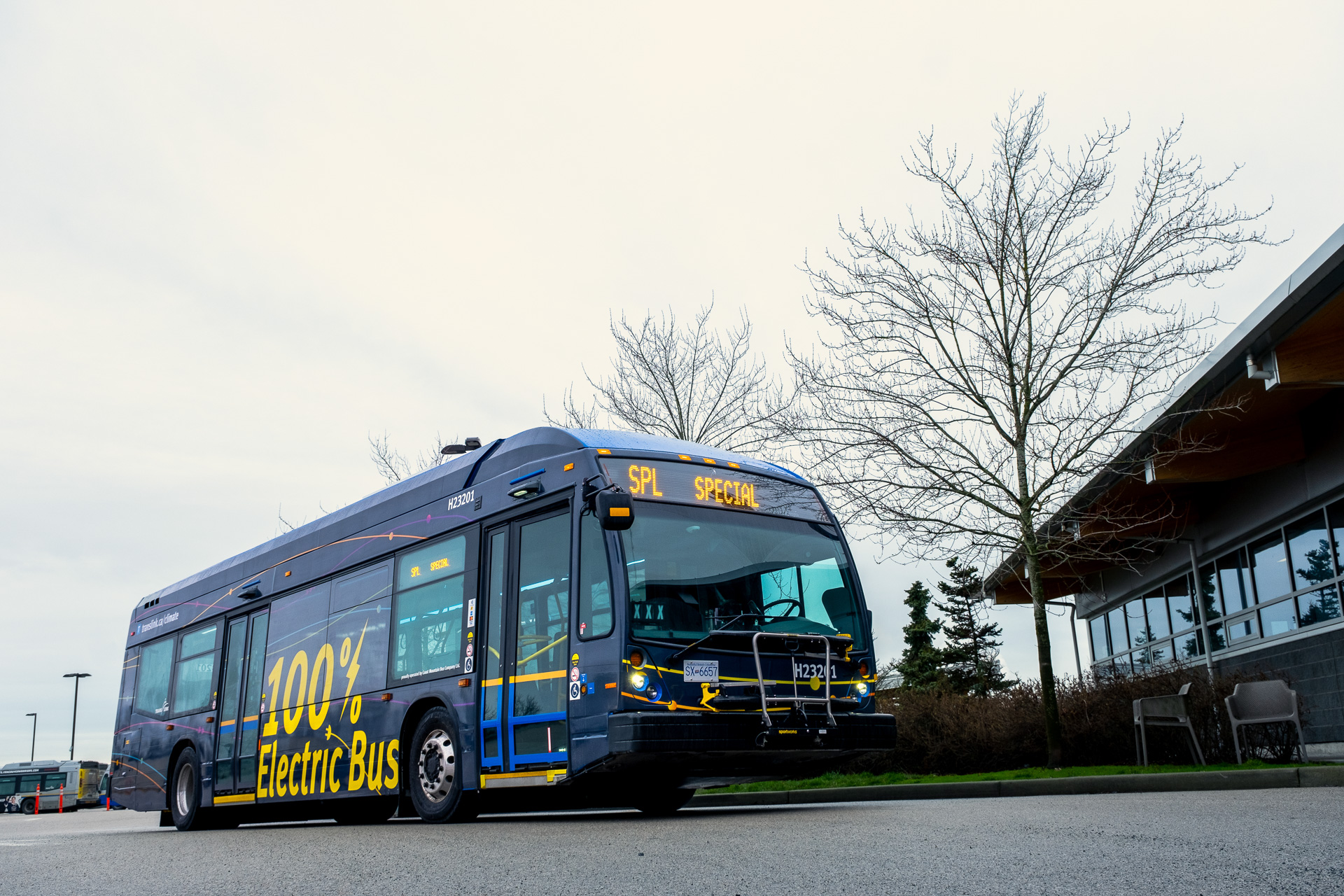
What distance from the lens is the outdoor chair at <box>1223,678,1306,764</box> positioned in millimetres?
12008

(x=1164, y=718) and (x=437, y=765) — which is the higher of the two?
(x=1164, y=718)

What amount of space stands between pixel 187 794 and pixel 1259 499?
1681cm

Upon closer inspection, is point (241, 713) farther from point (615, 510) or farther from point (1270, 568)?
point (1270, 568)

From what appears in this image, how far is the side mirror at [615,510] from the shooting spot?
8.74 metres

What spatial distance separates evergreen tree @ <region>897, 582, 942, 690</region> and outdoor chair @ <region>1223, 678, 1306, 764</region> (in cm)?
3704

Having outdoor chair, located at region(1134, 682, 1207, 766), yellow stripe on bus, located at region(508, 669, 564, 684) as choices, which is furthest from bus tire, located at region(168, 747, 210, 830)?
outdoor chair, located at region(1134, 682, 1207, 766)

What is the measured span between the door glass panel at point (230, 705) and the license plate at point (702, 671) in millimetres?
7568

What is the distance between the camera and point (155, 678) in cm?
1648

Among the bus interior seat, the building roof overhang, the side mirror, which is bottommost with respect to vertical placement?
the bus interior seat

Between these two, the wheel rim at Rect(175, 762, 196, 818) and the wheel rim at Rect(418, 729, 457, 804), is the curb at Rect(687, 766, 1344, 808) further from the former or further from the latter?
the wheel rim at Rect(175, 762, 196, 818)

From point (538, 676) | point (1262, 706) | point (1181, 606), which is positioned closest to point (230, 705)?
point (538, 676)

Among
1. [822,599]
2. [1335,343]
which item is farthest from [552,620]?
[1335,343]

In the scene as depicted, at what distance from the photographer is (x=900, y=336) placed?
15438 mm

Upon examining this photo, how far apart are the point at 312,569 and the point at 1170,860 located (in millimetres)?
10277
